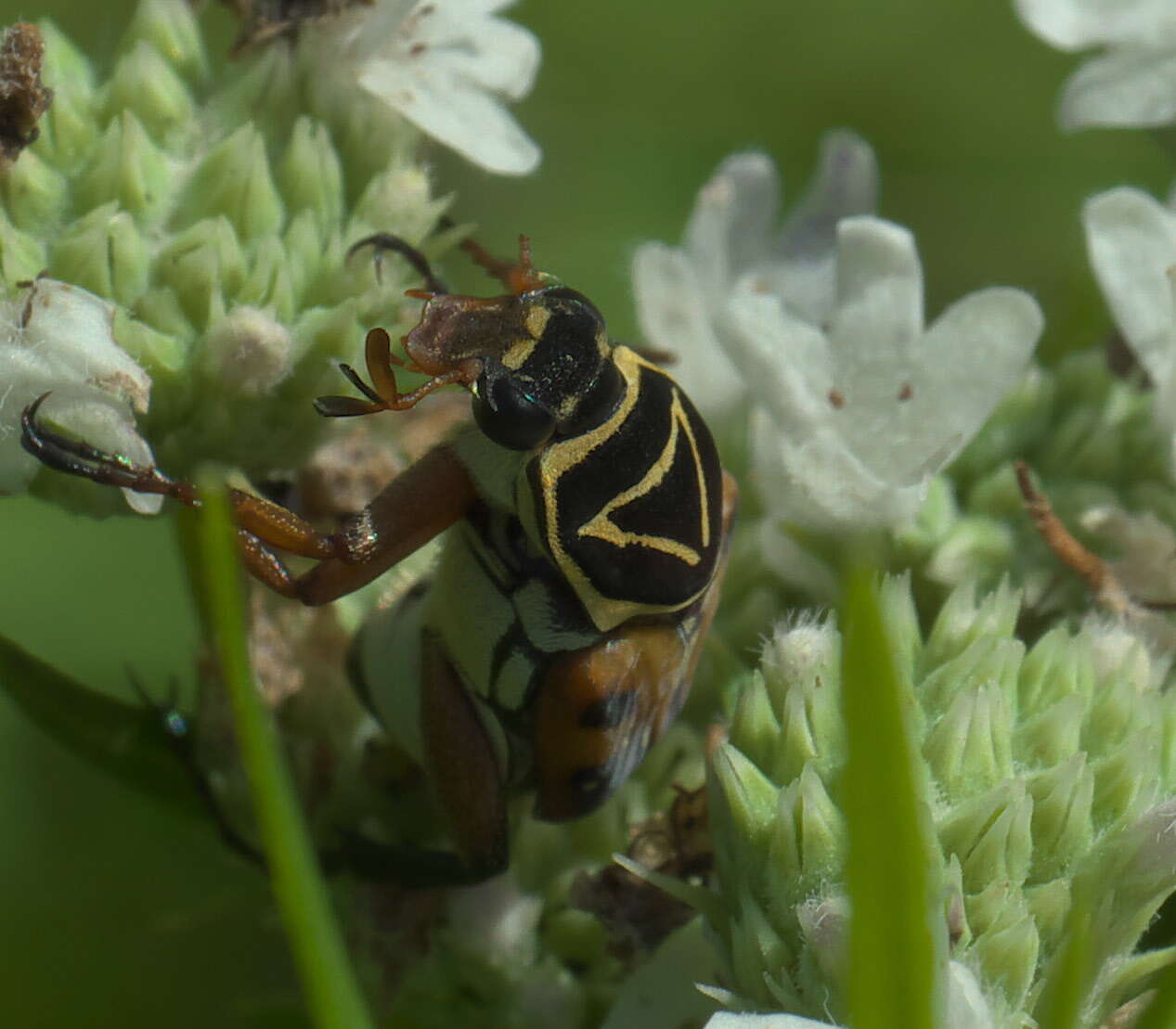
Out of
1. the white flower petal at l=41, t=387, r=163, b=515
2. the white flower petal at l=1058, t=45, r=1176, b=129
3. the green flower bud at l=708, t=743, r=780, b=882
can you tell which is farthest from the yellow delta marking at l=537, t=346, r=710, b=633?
the white flower petal at l=1058, t=45, r=1176, b=129

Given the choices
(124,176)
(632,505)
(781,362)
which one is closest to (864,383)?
(781,362)

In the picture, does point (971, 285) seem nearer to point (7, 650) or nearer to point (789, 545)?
point (789, 545)

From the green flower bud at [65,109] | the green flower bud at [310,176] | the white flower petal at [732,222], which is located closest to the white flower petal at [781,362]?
the white flower petal at [732,222]

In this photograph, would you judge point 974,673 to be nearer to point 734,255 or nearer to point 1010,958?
point 1010,958

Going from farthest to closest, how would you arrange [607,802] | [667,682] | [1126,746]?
[607,802] → [667,682] → [1126,746]

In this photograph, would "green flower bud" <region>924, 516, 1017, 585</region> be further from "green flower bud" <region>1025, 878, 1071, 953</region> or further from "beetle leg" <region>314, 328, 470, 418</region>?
"beetle leg" <region>314, 328, 470, 418</region>

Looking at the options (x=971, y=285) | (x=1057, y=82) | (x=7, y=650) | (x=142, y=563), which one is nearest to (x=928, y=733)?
(x=7, y=650)
